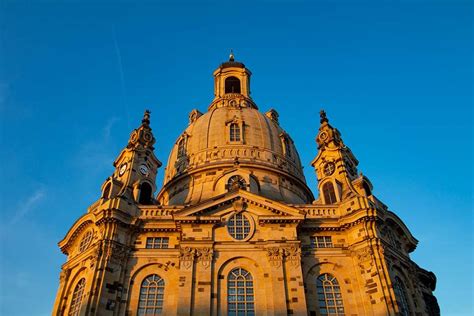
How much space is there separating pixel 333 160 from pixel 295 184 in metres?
6.26

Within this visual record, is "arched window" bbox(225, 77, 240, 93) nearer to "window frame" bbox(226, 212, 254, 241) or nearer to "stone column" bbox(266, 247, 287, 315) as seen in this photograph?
"window frame" bbox(226, 212, 254, 241)

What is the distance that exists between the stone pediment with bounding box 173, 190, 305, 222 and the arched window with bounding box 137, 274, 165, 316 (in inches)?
200

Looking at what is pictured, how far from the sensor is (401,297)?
3241 cm

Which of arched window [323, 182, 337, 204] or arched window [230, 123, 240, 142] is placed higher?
arched window [230, 123, 240, 142]

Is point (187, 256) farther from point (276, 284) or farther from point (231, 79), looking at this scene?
point (231, 79)

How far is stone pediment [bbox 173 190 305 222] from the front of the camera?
112 ft

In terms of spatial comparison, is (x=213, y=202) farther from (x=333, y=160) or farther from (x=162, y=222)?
(x=333, y=160)

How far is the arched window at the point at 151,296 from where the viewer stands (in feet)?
101

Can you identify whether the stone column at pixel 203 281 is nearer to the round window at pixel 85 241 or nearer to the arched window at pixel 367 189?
the round window at pixel 85 241

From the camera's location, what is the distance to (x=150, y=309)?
101 ft

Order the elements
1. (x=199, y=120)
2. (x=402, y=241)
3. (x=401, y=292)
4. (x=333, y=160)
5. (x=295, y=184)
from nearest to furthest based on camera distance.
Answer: (x=401, y=292) < (x=402, y=241) < (x=333, y=160) < (x=295, y=184) < (x=199, y=120)

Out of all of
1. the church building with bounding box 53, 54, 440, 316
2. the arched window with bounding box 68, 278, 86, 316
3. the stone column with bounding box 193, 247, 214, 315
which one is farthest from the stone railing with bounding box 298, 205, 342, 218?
the arched window with bounding box 68, 278, 86, 316

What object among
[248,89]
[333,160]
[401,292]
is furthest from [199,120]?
[401,292]

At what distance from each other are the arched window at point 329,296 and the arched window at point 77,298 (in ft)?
59.8
